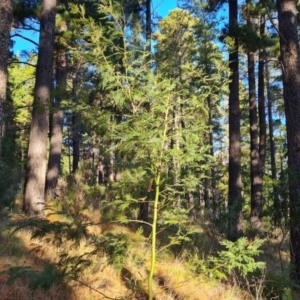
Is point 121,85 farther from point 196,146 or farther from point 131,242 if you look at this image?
point 131,242

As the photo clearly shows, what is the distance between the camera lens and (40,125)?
8.16 metres

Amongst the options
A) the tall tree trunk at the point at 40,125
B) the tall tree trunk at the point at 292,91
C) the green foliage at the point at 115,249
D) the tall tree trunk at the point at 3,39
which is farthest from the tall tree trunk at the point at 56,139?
the green foliage at the point at 115,249

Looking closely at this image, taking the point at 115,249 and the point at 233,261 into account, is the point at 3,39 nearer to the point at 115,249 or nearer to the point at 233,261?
the point at 115,249

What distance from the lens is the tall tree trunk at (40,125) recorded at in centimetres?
788

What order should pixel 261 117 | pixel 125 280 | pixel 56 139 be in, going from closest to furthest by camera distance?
pixel 125 280, pixel 56 139, pixel 261 117

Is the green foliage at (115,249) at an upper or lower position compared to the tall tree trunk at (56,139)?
lower

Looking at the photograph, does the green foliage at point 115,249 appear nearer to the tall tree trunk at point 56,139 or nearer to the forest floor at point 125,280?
the forest floor at point 125,280

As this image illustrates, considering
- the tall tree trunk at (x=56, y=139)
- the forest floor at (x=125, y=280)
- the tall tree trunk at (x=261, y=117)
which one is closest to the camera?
the forest floor at (x=125, y=280)

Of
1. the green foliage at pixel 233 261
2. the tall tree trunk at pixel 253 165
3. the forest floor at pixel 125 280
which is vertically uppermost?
the tall tree trunk at pixel 253 165

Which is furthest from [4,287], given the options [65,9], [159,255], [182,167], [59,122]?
[65,9]

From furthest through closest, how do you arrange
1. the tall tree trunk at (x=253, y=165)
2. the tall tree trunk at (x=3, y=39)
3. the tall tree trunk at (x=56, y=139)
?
1. the tall tree trunk at (x=253, y=165)
2. the tall tree trunk at (x=56, y=139)
3. the tall tree trunk at (x=3, y=39)

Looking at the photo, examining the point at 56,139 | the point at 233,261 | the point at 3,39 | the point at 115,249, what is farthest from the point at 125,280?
the point at 56,139

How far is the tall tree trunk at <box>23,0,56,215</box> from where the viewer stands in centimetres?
788

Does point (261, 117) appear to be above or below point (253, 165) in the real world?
above
